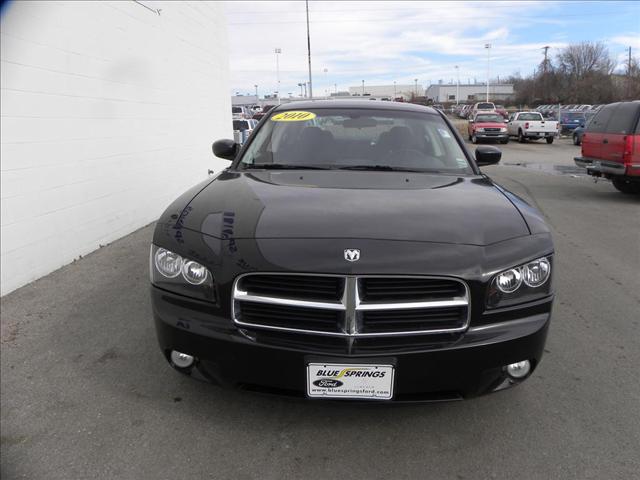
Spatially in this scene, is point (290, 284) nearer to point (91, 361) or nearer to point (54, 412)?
point (54, 412)

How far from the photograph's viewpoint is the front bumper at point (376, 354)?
224cm

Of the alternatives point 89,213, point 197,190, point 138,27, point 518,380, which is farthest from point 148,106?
point 518,380

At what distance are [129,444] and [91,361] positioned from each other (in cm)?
102

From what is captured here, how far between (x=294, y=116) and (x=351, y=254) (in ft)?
7.28

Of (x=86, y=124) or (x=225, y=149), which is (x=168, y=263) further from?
(x=86, y=124)

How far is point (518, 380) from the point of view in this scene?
2.44 m

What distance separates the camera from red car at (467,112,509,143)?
27922 millimetres

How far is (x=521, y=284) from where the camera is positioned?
2385mm

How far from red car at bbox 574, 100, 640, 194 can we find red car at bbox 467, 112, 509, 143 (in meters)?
17.2

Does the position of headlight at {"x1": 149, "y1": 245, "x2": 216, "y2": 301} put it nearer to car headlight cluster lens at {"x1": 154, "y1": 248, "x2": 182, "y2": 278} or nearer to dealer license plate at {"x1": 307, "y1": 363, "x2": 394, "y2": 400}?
car headlight cluster lens at {"x1": 154, "y1": 248, "x2": 182, "y2": 278}

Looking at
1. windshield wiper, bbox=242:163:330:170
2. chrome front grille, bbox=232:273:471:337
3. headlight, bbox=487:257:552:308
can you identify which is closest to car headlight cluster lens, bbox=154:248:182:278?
chrome front grille, bbox=232:273:471:337

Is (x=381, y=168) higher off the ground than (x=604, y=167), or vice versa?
(x=381, y=168)

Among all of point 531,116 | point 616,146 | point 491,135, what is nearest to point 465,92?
point 531,116

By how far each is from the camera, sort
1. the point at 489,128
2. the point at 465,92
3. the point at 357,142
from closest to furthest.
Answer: the point at 357,142 → the point at 489,128 → the point at 465,92
